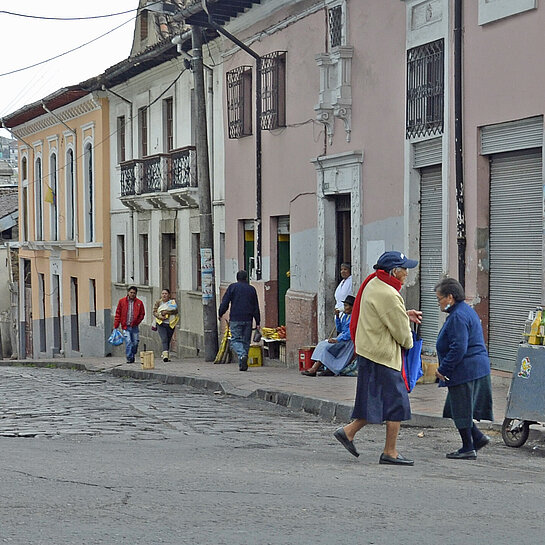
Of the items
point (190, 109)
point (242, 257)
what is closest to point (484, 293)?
point (242, 257)

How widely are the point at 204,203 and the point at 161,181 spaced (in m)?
5.55

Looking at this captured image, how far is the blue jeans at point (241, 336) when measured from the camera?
63.4 feet

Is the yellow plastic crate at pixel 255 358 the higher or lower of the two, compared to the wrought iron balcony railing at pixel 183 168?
lower

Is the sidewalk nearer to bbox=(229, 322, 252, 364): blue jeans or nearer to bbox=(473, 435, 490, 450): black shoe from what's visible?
bbox=(229, 322, 252, 364): blue jeans

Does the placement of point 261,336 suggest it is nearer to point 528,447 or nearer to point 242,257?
point 242,257

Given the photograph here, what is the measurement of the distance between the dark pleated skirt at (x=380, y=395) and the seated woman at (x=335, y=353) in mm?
8064

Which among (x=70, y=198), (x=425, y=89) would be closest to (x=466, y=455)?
(x=425, y=89)

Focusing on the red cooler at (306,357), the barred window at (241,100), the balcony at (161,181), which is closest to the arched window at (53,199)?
the balcony at (161,181)

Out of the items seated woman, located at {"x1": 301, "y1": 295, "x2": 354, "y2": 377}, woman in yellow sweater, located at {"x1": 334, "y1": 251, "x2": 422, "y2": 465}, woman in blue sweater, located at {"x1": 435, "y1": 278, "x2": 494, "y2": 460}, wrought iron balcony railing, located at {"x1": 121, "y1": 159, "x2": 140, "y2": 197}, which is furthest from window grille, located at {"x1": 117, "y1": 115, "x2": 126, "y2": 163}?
woman in yellow sweater, located at {"x1": 334, "y1": 251, "x2": 422, "y2": 465}

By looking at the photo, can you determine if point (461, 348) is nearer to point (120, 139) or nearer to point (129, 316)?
point (129, 316)

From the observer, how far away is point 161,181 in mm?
26906

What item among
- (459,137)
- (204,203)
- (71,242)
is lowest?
(71,242)

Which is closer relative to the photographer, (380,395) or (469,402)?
(380,395)

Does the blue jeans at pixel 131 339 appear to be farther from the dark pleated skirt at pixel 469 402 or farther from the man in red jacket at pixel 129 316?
the dark pleated skirt at pixel 469 402
